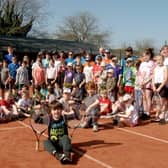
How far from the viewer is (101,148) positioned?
7.58m

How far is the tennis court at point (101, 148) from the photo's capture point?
6.64m

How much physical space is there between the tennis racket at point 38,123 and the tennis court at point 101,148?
19 cm

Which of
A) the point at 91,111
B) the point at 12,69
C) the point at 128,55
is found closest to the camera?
the point at 91,111

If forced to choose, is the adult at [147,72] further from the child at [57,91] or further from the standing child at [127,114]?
the child at [57,91]

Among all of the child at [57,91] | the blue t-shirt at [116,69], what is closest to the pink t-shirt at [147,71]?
the blue t-shirt at [116,69]

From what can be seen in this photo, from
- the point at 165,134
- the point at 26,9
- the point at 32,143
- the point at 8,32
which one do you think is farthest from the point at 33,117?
the point at 26,9

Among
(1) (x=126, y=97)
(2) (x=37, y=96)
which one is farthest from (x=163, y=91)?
(2) (x=37, y=96)

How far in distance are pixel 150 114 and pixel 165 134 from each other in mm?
2236

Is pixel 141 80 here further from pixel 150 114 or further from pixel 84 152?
pixel 84 152

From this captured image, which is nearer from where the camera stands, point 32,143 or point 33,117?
point 32,143

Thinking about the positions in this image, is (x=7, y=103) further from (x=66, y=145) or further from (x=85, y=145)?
(x=66, y=145)

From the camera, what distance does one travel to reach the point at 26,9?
53094mm

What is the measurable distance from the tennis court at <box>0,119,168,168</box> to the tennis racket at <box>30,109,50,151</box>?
189 mm

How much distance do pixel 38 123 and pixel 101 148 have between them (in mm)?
1677
